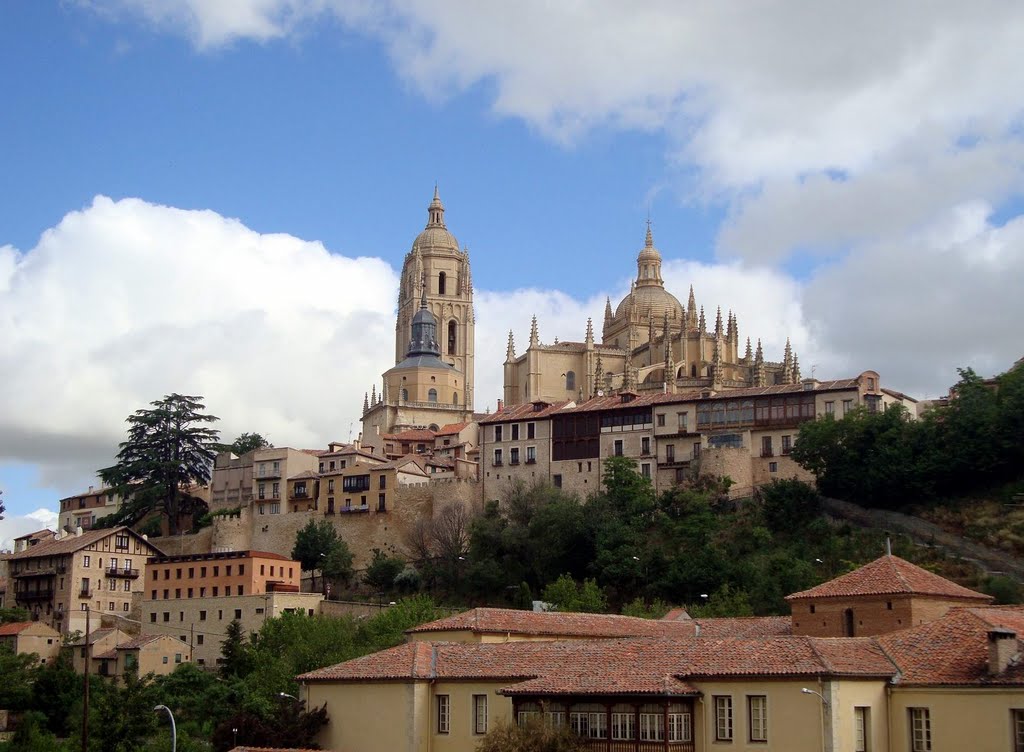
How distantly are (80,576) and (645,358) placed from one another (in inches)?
1781

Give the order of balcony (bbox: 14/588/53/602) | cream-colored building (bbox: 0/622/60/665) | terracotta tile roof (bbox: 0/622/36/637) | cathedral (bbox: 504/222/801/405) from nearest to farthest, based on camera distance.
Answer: cream-colored building (bbox: 0/622/60/665) < terracotta tile roof (bbox: 0/622/36/637) < balcony (bbox: 14/588/53/602) < cathedral (bbox: 504/222/801/405)

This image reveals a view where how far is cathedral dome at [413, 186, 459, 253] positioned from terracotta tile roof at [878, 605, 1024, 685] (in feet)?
369

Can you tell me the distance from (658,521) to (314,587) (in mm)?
21222

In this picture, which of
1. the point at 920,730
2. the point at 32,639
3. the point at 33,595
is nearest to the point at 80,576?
the point at 33,595

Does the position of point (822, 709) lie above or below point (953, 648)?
below

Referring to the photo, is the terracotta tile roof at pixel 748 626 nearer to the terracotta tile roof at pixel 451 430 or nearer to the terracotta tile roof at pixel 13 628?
the terracotta tile roof at pixel 13 628

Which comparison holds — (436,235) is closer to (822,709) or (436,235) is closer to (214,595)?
(214,595)

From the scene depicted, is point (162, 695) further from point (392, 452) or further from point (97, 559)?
point (392, 452)

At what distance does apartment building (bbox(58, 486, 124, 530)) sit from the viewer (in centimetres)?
10450

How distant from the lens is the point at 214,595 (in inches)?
3103

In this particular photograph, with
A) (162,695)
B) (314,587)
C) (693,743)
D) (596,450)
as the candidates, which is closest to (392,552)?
(314,587)

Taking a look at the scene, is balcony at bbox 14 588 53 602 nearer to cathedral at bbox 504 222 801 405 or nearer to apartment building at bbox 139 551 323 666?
apartment building at bbox 139 551 323 666

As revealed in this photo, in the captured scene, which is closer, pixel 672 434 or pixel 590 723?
pixel 590 723

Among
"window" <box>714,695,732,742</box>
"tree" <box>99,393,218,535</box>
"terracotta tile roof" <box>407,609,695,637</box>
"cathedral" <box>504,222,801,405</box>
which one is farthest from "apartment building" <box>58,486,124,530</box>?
"window" <box>714,695,732,742</box>
